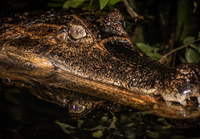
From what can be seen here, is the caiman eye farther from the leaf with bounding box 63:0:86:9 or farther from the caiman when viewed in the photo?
the leaf with bounding box 63:0:86:9

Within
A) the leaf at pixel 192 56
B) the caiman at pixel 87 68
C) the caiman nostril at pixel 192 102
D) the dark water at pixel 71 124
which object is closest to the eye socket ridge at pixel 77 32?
the caiman at pixel 87 68

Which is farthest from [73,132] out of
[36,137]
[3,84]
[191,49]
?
[191,49]

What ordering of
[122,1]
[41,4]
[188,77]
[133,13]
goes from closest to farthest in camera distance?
[188,77] → [122,1] → [133,13] → [41,4]

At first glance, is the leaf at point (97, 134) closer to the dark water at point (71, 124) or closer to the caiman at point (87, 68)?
the dark water at point (71, 124)

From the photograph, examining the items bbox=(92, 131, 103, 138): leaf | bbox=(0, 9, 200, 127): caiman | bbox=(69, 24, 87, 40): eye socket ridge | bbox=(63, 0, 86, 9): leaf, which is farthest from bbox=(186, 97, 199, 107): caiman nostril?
bbox=(63, 0, 86, 9): leaf

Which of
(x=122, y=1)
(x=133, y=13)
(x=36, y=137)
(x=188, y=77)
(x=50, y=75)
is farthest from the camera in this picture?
(x=133, y=13)

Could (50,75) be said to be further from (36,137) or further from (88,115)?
(36,137)

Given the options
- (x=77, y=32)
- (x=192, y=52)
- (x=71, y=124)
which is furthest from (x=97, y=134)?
(x=192, y=52)
